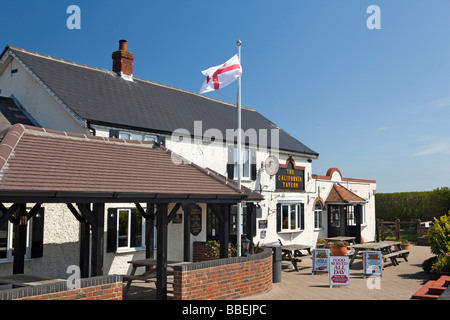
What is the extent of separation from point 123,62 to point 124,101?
335 cm

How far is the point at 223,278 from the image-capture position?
11.0 metres

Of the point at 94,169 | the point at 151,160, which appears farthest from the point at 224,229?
the point at 94,169

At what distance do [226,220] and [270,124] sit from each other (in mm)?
14969

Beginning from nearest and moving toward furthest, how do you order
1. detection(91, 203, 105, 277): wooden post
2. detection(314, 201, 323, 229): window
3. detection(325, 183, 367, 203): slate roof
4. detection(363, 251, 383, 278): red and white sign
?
detection(91, 203, 105, 277): wooden post → detection(363, 251, 383, 278): red and white sign → detection(314, 201, 323, 229): window → detection(325, 183, 367, 203): slate roof

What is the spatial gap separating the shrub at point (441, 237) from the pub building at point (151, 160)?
6176 millimetres

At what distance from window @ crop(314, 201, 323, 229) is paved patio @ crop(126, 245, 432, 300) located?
7.40 m

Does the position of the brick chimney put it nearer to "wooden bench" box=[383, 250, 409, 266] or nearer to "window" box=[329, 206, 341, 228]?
"wooden bench" box=[383, 250, 409, 266]

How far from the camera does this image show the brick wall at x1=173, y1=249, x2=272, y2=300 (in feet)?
32.7

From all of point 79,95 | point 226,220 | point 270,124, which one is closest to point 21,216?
point 226,220

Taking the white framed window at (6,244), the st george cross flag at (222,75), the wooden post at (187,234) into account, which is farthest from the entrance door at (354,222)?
the white framed window at (6,244)

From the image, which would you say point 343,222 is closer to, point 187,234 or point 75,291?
point 187,234

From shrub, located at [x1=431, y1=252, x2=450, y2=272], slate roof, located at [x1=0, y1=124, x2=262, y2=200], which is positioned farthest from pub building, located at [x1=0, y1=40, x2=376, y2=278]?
shrub, located at [x1=431, y1=252, x2=450, y2=272]
